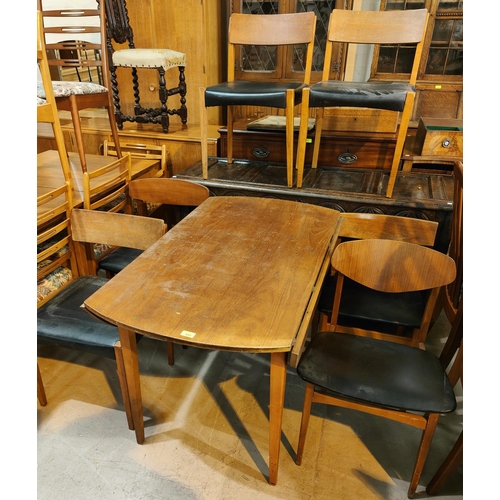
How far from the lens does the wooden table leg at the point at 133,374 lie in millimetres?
1221

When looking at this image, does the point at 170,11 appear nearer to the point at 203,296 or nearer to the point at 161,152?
the point at 161,152

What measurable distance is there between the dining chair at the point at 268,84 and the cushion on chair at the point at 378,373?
117 cm

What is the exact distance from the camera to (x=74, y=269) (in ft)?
6.04

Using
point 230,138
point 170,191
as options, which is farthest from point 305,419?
point 230,138

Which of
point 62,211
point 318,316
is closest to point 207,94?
point 62,211

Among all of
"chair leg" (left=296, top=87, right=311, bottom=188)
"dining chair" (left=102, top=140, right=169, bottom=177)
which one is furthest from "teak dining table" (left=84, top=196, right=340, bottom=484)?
"dining chair" (left=102, top=140, right=169, bottom=177)

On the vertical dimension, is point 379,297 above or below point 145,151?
below

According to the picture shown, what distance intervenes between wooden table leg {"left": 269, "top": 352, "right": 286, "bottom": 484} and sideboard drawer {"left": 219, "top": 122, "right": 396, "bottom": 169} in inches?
71.1

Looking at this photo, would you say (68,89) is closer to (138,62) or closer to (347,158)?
(138,62)

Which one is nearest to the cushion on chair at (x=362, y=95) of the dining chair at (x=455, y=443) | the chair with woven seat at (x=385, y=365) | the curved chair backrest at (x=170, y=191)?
the curved chair backrest at (x=170, y=191)

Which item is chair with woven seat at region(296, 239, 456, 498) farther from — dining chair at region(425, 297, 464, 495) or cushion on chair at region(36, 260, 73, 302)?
cushion on chair at region(36, 260, 73, 302)

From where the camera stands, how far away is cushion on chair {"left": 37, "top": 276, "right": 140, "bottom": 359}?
1.33m

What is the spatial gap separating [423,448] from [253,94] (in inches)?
68.7

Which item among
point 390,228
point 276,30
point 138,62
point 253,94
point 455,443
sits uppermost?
point 276,30
